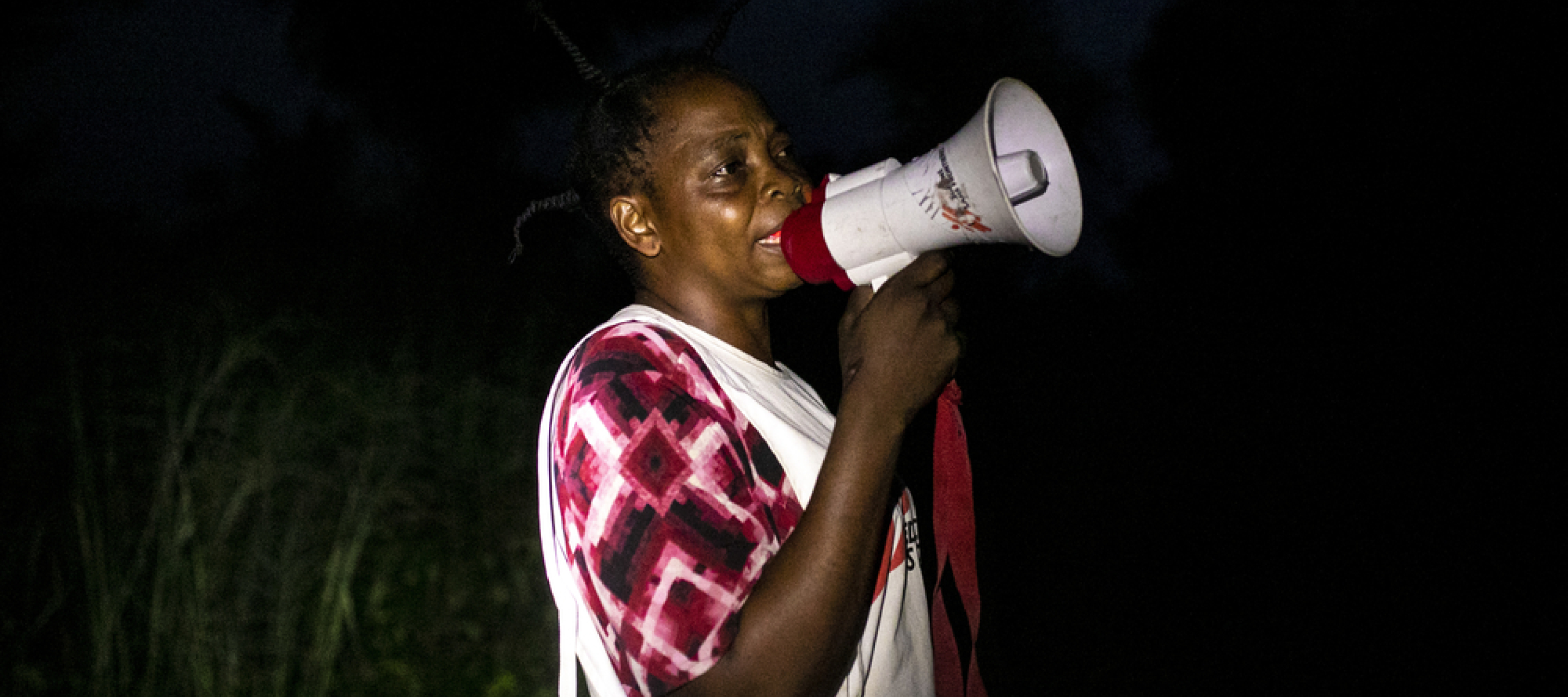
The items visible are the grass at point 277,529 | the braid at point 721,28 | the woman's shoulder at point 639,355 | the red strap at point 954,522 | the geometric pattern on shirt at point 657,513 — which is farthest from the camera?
the grass at point 277,529

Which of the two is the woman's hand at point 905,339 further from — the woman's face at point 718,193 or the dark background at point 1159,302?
the dark background at point 1159,302

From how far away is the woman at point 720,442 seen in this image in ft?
3.02

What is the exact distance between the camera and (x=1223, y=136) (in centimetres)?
595

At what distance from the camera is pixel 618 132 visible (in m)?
1.44

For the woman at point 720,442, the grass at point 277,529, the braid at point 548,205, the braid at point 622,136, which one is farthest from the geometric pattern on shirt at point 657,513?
the grass at point 277,529

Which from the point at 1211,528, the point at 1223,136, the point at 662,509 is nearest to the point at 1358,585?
the point at 1211,528

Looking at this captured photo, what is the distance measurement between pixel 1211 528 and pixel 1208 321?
65.5 inches

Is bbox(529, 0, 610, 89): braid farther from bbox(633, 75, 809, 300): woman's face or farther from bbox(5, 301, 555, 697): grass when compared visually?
bbox(5, 301, 555, 697): grass

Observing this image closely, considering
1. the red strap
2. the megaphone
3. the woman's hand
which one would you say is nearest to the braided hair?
the megaphone

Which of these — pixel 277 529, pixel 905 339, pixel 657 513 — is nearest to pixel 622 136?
pixel 905 339

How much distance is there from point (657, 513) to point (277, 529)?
2.58 meters

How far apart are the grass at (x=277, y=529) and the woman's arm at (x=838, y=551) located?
81.2 inches

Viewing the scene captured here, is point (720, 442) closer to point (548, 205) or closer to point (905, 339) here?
point (905, 339)

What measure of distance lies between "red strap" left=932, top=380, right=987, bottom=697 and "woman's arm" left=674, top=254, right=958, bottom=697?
0.79 feet
